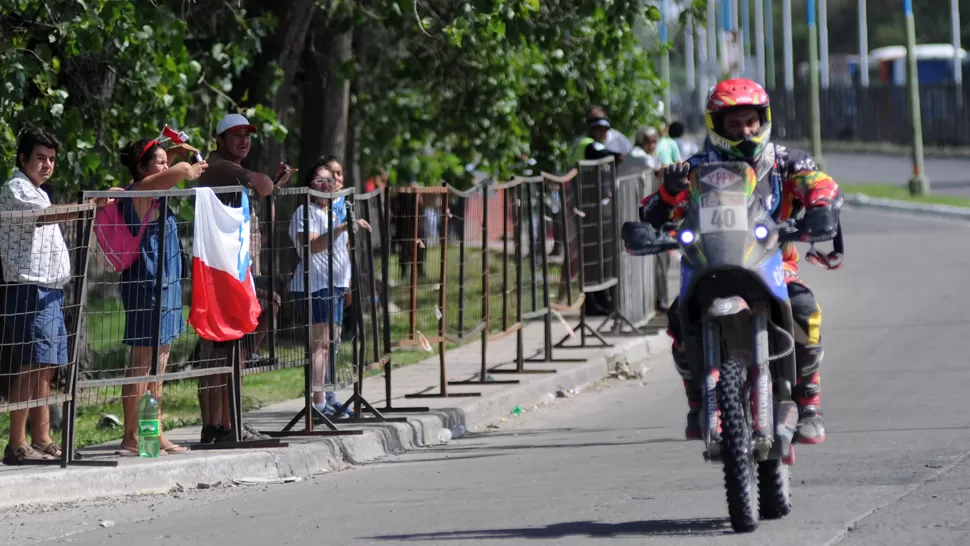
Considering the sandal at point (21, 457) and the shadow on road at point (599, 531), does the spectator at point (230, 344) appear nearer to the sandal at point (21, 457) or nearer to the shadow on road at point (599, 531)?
the sandal at point (21, 457)

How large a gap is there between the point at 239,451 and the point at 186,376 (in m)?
0.56

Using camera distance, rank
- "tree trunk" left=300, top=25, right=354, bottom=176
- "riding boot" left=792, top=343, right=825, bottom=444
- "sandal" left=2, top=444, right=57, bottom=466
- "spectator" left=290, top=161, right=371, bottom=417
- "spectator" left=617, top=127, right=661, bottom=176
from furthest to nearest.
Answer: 1. "tree trunk" left=300, top=25, right=354, bottom=176
2. "spectator" left=617, top=127, right=661, bottom=176
3. "spectator" left=290, top=161, right=371, bottom=417
4. "sandal" left=2, top=444, right=57, bottom=466
5. "riding boot" left=792, top=343, right=825, bottom=444

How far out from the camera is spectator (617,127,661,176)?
18075 mm

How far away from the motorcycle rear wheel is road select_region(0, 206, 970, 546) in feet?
0.36

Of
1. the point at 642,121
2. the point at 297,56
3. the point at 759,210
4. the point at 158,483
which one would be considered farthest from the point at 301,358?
the point at 642,121

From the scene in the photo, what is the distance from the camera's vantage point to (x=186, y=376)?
9.80 meters

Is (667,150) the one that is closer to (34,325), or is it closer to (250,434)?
(250,434)

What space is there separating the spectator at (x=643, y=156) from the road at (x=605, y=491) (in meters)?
4.80

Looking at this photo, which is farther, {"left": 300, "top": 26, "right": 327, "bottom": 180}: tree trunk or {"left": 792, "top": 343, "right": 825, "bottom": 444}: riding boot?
{"left": 300, "top": 26, "right": 327, "bottom": 180}: tree trunk

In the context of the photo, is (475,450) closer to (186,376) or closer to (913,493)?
(186,376)

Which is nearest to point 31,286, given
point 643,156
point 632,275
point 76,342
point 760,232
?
point 76,342

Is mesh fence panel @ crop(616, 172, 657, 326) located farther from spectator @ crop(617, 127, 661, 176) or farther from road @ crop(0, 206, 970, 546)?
road @ crop(0, 206, 970, 546)

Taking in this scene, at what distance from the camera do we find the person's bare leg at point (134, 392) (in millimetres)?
9719

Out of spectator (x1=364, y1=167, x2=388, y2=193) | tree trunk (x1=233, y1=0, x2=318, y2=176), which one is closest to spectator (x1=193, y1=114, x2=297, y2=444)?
tree trunk (x1=233, y1=0, x2=318, y2=176)
